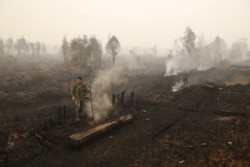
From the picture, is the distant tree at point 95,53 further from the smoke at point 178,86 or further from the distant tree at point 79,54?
the smoke at point 178,86

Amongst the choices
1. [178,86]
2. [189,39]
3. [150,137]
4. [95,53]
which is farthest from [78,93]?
[189,39]

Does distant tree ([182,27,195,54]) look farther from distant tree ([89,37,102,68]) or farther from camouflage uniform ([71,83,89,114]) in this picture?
camouflage uniform ([71,83,89,114])

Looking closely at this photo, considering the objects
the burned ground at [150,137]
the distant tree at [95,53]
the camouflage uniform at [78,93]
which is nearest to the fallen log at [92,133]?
the burned ground at [150,137]

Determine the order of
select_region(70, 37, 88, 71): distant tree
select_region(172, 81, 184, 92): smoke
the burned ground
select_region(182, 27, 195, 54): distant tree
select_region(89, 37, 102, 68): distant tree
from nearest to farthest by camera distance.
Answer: the burned ground → select_region(172, 81, 184, 92): smoke → select_region(70, 37, 88, 71): distant tree → select_region(89, 37, 102, 68): distant tree → select_region(182, 27, 195, 54): distant tree

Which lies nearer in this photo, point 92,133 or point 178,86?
point 92,133

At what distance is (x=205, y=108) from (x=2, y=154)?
918 centimetres

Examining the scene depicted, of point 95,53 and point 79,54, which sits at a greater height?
point 95,53

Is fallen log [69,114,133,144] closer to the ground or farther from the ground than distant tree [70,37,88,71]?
closer to the ground

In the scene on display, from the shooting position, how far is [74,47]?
124 ft

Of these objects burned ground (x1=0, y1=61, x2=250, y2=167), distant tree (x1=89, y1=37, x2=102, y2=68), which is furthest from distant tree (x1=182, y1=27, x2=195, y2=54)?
burned ground (x1=0, y1=61, x2=250, y2=167)

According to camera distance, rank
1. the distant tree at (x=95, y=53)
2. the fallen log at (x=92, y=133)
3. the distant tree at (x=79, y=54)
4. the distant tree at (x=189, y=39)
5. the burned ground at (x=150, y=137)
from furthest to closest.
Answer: the distant tree at (x=189, y=39) → the distant tree at (x=95, y=53) → the distant tree at (x=79, y=54) → the fallen log at (x=92, y=133) → the burned ground at (x=150, y=137)

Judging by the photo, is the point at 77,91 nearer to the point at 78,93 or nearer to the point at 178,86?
the point at 78,93

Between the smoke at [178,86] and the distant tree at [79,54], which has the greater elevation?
the distant tree at [79,54]

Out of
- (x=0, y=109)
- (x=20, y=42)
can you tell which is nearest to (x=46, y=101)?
(x=0, y=109)
